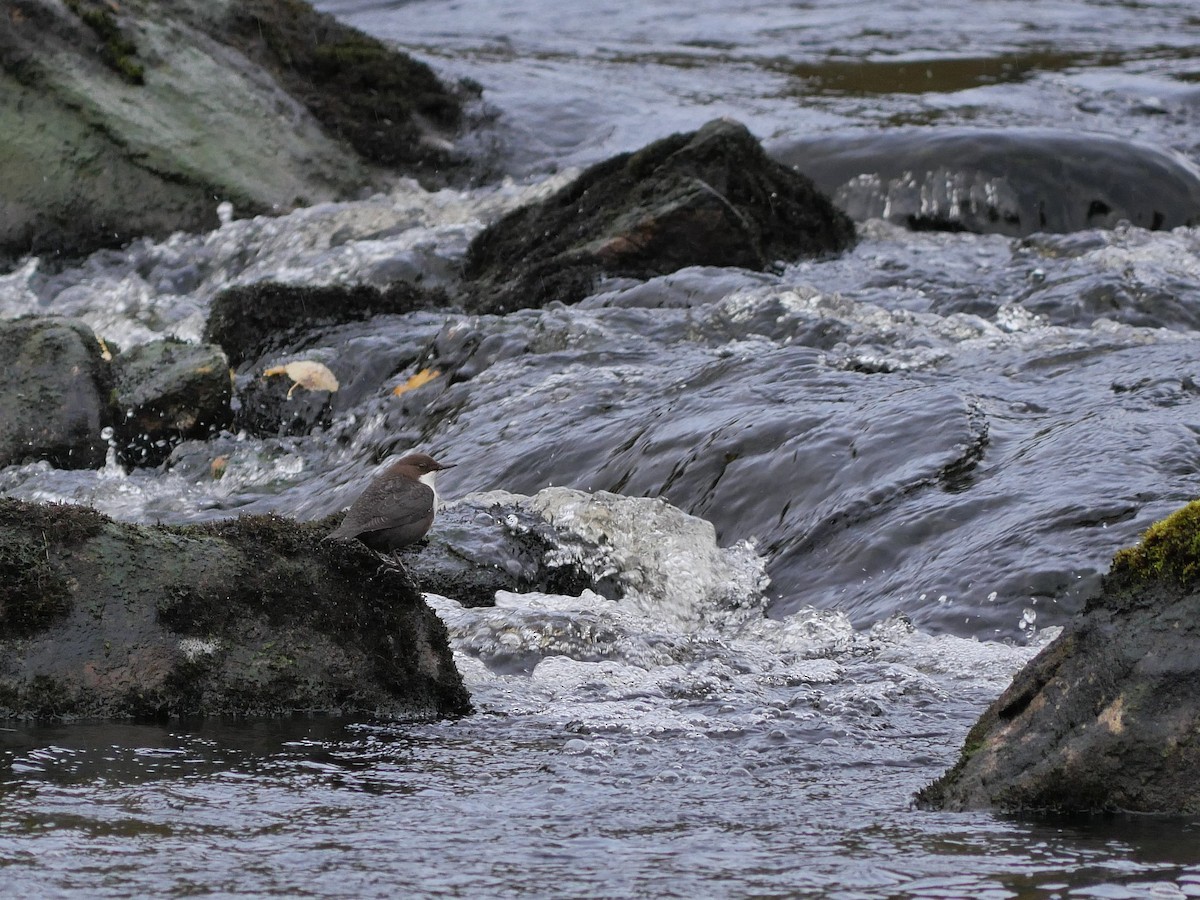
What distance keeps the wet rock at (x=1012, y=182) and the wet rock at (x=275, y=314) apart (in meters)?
4.71

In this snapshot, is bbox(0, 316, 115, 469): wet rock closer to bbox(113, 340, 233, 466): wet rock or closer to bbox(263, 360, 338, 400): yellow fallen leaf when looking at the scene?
bbox(113, 340, 233, 466): wet rock

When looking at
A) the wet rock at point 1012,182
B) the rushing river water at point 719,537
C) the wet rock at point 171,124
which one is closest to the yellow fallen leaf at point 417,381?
the rushing river water at point 719,537

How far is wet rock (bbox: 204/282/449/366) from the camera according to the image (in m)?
10.6

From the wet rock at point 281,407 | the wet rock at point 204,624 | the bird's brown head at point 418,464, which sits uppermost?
the bird's brown head at point 418,464

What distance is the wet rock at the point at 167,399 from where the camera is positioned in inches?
369

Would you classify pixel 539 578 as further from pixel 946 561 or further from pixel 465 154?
pixel 465 154

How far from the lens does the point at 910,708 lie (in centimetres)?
513

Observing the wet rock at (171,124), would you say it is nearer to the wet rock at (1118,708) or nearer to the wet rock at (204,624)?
the wet rock at (204,624)

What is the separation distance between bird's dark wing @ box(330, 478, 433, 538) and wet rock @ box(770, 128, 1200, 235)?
8605 mm

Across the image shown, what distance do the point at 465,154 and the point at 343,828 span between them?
41.1 ft

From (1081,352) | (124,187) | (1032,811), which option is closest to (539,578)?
(1032,811)

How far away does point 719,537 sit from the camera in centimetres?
718

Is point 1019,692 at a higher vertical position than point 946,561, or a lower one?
higher

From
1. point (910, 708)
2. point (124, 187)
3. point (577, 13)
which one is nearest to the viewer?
point (910, 708)
